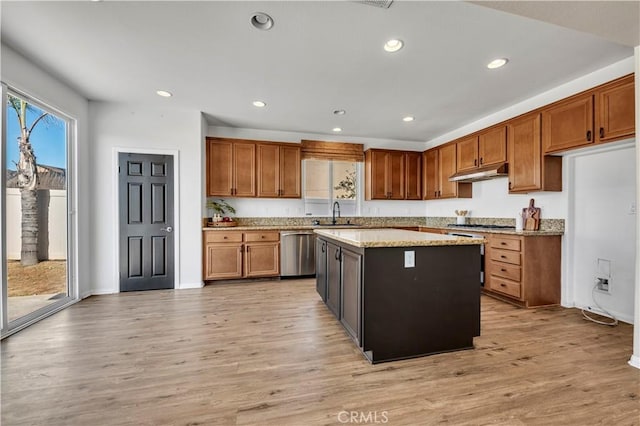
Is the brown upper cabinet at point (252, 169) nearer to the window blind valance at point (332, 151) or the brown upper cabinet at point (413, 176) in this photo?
the window blind valance at point (332, 151)

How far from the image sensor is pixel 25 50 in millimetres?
2553

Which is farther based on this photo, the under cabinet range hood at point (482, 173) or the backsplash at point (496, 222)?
the under cabinet range hood at point (482, 173)

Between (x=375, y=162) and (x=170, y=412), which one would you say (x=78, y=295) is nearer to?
(x=170, y=412)

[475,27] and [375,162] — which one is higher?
[475,27]

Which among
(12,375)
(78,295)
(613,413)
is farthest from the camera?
(78,295)

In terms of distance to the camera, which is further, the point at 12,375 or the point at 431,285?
the point at 431,285

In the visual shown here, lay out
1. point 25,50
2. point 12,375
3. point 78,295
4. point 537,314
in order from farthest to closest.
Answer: point 78,295, point 537,314, point 25,50, point 12,375

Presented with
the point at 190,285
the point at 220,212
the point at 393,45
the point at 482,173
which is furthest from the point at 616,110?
the point at 190,285

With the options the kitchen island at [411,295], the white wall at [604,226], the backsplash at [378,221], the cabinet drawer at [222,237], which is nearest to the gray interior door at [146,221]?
the cabinet drawer at [222,237]

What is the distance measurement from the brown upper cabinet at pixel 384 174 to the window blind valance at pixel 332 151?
0.68 ft

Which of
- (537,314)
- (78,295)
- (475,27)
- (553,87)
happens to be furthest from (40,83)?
(537,314)

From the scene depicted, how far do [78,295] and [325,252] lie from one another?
3.28 meters

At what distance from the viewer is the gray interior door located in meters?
3.96

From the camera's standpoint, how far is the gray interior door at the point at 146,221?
13.0ft
